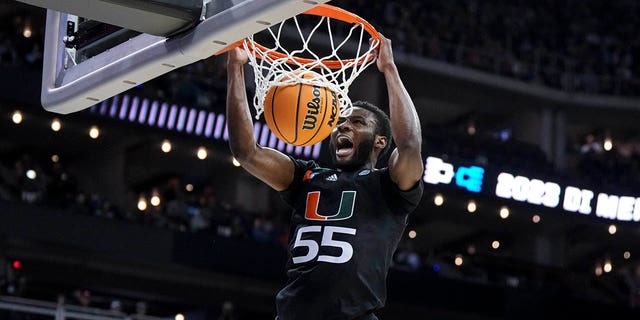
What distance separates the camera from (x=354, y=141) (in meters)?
4.79

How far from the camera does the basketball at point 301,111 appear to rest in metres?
4.98

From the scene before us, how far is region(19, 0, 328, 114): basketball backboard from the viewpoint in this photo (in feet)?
13.8

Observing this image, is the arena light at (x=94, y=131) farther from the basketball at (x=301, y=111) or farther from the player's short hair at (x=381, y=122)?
the player's short hair at (x=381, y=122)

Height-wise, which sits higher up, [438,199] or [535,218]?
[535,218]

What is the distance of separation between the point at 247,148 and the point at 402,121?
2.30ft

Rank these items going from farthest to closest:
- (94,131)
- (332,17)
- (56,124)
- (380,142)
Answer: (94,131) → (56,124) → (332,17) → (380,142)

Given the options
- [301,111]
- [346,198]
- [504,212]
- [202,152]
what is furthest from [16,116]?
[346,198]

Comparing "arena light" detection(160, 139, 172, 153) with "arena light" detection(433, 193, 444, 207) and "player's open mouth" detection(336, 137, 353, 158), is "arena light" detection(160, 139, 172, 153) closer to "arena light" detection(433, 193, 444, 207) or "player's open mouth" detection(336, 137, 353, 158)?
"arena light" detection(433, 193, 444, 207)

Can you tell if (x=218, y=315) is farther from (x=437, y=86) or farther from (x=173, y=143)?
(x=437, y=86)

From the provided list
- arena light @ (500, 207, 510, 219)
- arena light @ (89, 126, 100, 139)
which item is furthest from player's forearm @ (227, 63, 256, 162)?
arena light @ (500, 207, 510, 219)

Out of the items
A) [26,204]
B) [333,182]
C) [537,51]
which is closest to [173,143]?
[26,204]

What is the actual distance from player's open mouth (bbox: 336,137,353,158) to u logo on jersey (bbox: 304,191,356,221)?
0.19 metres

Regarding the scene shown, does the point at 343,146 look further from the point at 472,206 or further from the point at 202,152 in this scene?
the point at 472,206

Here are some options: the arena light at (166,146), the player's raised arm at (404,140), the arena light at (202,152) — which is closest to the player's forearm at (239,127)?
the player's raised arm at (404,140)
